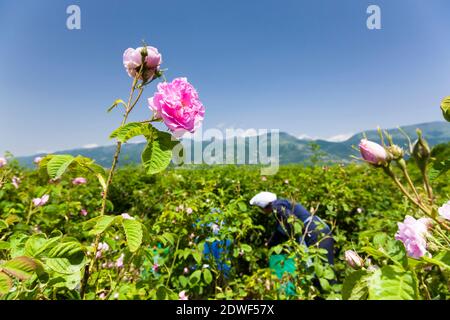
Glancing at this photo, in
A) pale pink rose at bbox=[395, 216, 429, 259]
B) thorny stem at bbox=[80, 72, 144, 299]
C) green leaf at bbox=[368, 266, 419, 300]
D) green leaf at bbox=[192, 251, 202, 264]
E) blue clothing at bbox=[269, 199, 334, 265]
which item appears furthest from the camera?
blue clothing at bbox=[269, 199, 334, 265]

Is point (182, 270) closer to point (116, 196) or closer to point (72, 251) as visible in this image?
point (72, 251)

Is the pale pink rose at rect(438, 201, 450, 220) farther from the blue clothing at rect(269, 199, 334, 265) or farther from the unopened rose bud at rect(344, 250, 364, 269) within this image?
the blue clothing at rect(269, 199, 334, 265)

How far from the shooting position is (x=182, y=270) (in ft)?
7.73

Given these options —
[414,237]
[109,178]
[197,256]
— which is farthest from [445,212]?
[197,256]

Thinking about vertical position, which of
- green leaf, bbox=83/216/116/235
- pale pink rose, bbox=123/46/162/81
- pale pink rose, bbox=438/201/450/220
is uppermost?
pale pink rose, bbox=123/46/162/81

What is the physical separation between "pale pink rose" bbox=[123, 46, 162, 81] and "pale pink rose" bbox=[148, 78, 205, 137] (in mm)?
91

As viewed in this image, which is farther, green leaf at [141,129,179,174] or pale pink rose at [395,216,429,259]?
green leaf at [141,129,179,174]

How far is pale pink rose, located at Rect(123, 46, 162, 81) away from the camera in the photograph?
2.47ft

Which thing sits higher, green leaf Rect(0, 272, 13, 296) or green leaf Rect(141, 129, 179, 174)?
green leaf Rect(141, 129, 179, 174)

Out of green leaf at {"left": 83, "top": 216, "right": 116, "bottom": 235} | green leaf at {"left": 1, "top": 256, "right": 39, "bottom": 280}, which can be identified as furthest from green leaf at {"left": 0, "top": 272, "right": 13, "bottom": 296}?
green leaf at {"left": 83, "top": 216, "right": 116, "bottom": 235}

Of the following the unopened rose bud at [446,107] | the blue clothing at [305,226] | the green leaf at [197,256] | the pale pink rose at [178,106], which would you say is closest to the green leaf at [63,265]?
the pale pink rose at [178,106]

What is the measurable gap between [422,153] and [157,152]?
0.49 m
